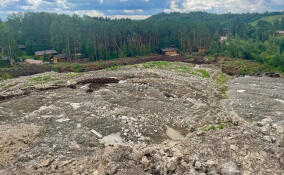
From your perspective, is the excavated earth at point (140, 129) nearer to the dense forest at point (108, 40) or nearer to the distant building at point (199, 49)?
the dense forest at point (108, 40)

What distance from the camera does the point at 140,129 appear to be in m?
20.1

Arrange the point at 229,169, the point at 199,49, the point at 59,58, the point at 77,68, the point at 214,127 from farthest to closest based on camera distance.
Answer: the point at 199,49
the point at 59,58
the point at 77,68
the point at 214,127
the point at 229,169

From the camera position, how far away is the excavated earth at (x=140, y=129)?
1359 cm

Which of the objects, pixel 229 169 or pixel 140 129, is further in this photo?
pixel 140 129

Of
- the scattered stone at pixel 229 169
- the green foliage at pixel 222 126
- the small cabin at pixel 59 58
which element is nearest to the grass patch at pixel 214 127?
the green foliage at pixel 222 126

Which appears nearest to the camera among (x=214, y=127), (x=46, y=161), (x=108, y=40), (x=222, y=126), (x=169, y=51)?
(x=46, y=161)

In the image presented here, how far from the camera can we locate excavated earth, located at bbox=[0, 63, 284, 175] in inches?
535

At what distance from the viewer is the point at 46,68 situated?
60.0 m

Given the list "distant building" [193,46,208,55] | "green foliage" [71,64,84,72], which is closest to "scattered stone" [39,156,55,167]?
"green foliage" [71,64,84,72]

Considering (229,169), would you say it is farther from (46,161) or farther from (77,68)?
(77,68)

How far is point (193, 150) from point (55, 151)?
9719 mm

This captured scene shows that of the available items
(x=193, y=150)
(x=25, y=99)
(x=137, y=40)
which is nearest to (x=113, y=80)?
(x=25, y=99)

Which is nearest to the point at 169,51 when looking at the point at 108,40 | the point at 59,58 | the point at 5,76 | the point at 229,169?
the point at 108,40

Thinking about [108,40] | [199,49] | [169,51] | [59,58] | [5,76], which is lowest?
[5,76]
